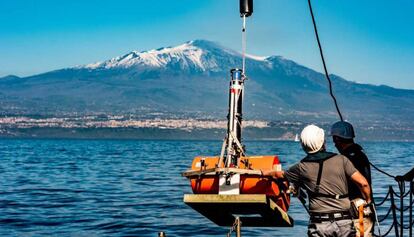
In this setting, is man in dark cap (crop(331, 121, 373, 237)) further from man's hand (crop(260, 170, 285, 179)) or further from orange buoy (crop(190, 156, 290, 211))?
orange buoy (crop(190, 156, 290, 211))

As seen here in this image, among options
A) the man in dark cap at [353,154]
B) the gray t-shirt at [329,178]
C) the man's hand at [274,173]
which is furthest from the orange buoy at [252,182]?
the man in dark cap at [353,154]

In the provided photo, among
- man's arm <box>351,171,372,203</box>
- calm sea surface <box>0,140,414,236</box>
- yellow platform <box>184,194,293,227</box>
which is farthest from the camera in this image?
calm sea surface <box>0,140,414,236</box>

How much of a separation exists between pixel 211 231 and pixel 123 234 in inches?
109

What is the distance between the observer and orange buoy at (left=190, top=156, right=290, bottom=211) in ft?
29.1

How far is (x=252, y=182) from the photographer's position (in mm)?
8867

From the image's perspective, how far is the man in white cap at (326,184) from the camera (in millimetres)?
7730

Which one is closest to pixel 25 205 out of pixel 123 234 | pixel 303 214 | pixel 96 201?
pixel 96 201

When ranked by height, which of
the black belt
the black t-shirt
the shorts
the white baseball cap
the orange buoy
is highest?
the white baseball cap

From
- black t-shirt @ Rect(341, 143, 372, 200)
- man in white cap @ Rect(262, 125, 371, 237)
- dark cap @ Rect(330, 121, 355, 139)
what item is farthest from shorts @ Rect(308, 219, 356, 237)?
dark cap @ Rect(330, 121, 355, 139)

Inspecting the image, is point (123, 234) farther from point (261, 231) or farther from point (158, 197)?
point (158, 197)

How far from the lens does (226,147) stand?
372 inches

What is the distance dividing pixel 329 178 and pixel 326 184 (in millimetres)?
82

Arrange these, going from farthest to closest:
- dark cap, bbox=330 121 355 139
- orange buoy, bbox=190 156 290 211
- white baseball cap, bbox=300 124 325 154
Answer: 1. orange buoy, bbox=190 156 290 211
2. dark cap, bbox=330 121 355 139
3. white baseball cap, bbox=300 124 325 154

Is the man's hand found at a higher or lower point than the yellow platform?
higher
